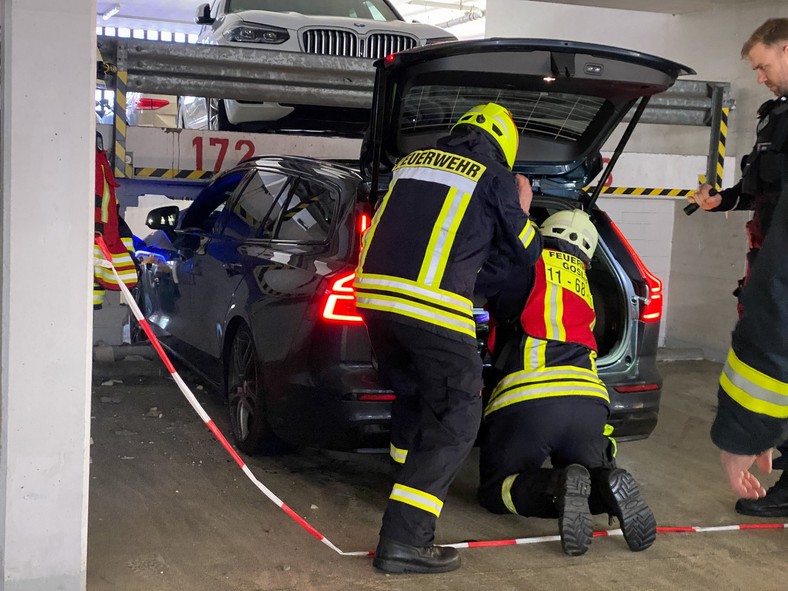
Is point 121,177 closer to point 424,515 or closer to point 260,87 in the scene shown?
point 260,87

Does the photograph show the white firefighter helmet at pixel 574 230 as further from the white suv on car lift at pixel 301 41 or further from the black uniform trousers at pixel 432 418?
the white suv on car lift at pixel 301 41

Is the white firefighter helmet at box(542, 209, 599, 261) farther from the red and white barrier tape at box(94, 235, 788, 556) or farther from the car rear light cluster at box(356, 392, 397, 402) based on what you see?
the red and white barrier tape at box(94, 235, 788, 556)

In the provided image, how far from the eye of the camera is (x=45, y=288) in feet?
10.8

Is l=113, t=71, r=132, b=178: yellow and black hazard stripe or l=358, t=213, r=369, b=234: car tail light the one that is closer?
l=358, t=213, r=369, b=234: car tail light

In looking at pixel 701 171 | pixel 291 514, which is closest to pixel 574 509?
pixel 291 514

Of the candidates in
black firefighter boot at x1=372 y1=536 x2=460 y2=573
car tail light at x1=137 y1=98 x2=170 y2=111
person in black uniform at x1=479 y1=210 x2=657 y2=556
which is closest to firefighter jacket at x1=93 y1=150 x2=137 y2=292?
person in black uniform at x1=479 y1=210 x2=657 y2=556

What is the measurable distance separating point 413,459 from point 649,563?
1108 mm

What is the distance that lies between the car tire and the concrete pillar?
165 cm

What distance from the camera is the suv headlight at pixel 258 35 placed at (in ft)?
28.2

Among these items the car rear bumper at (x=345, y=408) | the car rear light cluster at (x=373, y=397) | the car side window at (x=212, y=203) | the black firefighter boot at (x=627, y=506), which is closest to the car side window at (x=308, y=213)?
the car rear bumper at (x=345, y=408)

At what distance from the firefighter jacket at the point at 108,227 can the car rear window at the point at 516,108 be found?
7.52 ft

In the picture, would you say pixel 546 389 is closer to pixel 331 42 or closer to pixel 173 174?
pixel 173 174

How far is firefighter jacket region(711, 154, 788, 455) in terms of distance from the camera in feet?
6.10

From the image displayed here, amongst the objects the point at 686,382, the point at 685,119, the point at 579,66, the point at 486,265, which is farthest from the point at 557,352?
the point at 685,119
